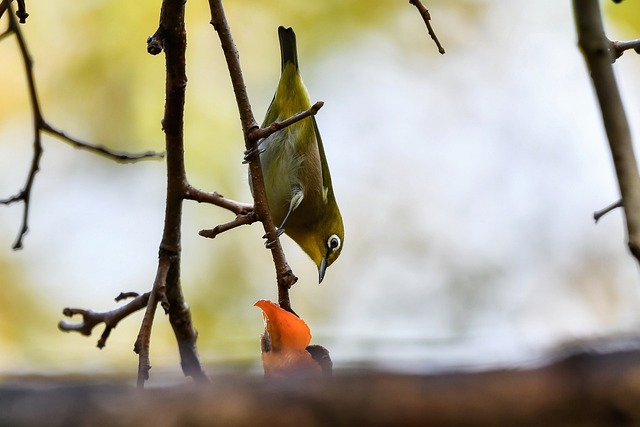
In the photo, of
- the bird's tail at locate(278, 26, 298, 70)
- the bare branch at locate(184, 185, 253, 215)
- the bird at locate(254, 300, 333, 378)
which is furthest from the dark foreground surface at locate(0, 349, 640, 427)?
the bird's tail at locate(278, 26, 298, 70)

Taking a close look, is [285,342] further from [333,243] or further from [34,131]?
[333,243]

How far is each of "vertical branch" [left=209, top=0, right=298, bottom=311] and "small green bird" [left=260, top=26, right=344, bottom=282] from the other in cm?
270

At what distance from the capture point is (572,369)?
116cm

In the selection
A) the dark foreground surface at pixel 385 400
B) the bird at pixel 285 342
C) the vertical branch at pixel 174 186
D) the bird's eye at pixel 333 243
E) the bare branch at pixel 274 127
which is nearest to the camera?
the dark foreground surface at pixel 385 400

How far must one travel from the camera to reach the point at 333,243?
7398 millimetres

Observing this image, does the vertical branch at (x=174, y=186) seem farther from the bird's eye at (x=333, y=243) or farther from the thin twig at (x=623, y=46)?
the bird's eye at (x=333, y=243)

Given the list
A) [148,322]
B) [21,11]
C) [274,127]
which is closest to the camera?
[148,322]

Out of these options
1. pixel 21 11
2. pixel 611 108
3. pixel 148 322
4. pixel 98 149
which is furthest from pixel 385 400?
pixel 98 149

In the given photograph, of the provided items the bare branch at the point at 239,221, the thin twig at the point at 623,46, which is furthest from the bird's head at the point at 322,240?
the thin twig at the point at 623,46

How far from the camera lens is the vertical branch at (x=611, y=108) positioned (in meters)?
1.94

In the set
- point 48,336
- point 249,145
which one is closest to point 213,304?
point 48,336

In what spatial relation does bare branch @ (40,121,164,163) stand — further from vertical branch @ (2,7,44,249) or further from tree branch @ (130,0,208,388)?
tree branch @ (130,0,208,388)

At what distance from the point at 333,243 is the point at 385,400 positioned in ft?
20.5

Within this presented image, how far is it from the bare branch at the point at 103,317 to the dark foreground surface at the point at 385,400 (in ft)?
10.3
